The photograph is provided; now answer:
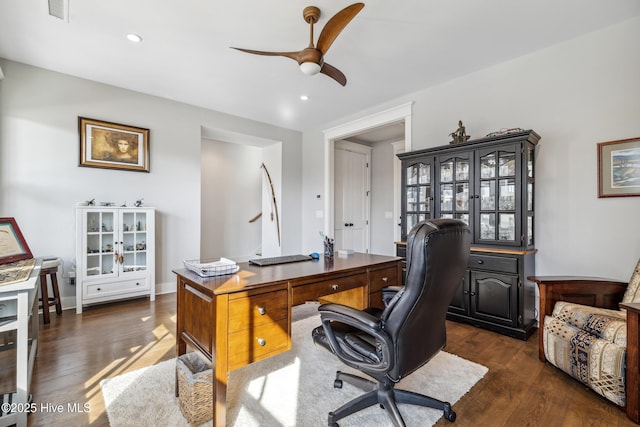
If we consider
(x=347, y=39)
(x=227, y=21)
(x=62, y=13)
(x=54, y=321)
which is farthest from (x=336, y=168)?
(x=54, y=321)

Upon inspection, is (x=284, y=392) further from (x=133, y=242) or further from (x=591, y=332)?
(x=133, y=242)

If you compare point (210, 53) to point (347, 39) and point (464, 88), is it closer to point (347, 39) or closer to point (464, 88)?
point (347, 39)

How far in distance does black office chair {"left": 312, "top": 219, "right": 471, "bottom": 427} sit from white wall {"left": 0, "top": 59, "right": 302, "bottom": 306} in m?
3.43

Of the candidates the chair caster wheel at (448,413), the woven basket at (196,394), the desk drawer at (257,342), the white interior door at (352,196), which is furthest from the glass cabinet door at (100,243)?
the chair caster wheel at (448,413)

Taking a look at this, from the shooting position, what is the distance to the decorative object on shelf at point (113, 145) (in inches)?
137

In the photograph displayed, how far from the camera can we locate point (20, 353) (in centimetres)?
139

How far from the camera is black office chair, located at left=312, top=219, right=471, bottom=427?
1261mm

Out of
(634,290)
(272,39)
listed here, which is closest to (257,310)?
(272,39)

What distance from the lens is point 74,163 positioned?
343 cm

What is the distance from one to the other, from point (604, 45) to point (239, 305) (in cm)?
358

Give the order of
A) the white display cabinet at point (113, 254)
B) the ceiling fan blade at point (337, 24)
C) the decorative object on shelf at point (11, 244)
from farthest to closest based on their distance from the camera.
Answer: the white display cabinet at point (113, 254) < the decorative object on shelf at point (11, 244) < the ceiling fan blade at point (337, 24)

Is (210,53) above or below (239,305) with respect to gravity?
above

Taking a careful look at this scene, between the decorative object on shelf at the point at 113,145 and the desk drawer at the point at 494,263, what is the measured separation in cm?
412

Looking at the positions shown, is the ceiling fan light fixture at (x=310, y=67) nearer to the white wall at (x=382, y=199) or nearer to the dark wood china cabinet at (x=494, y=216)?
the dark wood china cabinet at (x=494, y=216)
